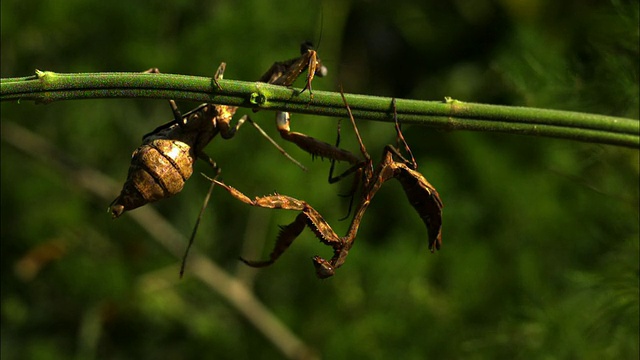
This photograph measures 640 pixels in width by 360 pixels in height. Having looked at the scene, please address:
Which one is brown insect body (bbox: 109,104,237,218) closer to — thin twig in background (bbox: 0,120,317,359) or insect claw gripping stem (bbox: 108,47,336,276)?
insect claw gripping stem (bbox: 108,47,336,276)

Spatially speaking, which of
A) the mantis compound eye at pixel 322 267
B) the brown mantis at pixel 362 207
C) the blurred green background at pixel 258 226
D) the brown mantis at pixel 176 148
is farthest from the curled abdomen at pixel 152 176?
the blurred green background at pixel 258 226

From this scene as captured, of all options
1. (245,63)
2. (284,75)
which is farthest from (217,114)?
(245,63)

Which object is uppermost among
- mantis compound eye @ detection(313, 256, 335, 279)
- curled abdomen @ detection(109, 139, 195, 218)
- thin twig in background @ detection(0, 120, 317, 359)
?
curled abdomen @ detection(109, 139, 195, 218)

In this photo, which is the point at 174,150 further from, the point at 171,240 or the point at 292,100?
the point at 171,240

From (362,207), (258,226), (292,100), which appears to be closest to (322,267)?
(362,207)

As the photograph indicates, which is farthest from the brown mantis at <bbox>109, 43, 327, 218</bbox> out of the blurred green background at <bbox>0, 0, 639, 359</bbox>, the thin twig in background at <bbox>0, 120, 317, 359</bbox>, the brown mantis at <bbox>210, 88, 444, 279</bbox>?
the thin twig in background at <bbox>0, 120, 317, 359</bbox>
